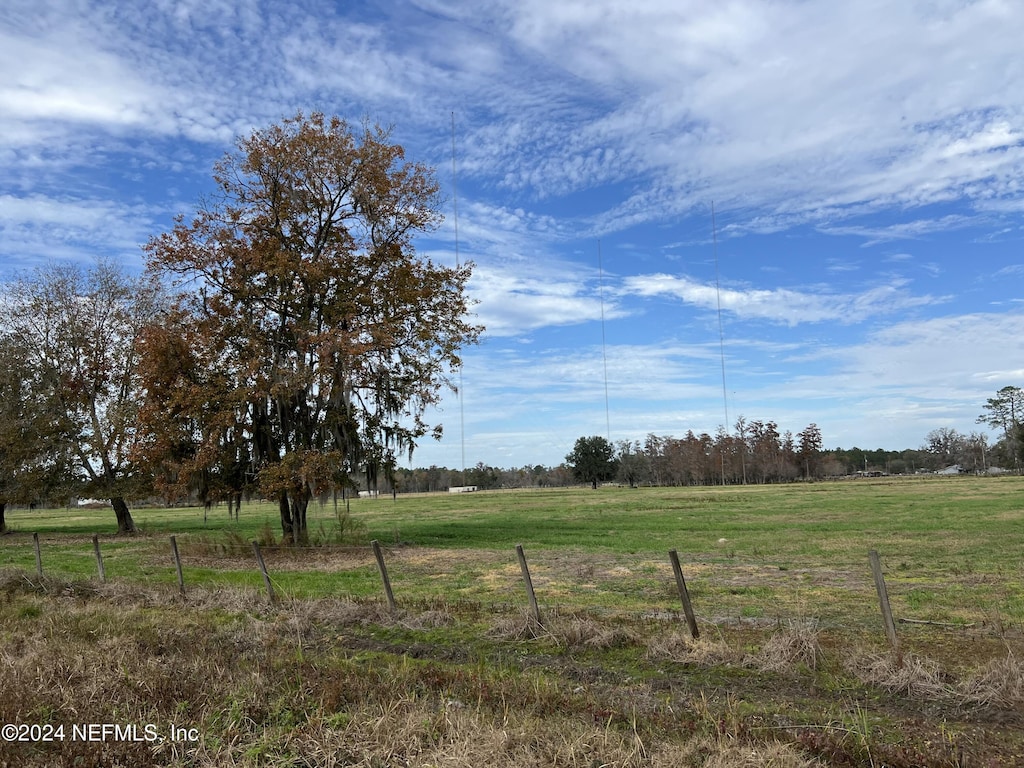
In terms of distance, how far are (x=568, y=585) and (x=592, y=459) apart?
127370 mm

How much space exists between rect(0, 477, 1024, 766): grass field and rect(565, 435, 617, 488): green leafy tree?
124 meters

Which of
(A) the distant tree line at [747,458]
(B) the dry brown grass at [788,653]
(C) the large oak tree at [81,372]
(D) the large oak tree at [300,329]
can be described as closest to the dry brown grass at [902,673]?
(B) the dry brown grass at [788,653]

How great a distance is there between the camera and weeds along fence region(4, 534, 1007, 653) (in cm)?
1076

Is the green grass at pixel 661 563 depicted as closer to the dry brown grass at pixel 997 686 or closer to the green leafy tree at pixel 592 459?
the dry brown grass at pixel 997 686

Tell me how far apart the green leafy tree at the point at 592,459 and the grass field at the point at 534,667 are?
12416cm

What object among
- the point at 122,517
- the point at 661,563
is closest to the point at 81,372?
the point at 122,517

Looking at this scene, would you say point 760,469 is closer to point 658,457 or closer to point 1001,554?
point 658,457

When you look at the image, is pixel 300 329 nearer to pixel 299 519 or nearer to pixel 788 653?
pixel 299 519

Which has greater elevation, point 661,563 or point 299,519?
point 299,519

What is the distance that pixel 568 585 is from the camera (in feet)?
51.9

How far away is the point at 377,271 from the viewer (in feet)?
87.1

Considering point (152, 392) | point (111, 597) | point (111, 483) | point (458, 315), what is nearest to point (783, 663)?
point (111, 597)

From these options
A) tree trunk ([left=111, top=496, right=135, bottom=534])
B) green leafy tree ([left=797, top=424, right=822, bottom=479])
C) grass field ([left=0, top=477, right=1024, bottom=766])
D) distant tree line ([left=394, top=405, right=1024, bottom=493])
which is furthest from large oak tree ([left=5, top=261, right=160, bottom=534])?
green leafy tree ([left=797, top=424, right=822, bottom=479])

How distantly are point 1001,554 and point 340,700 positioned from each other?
19.4m
